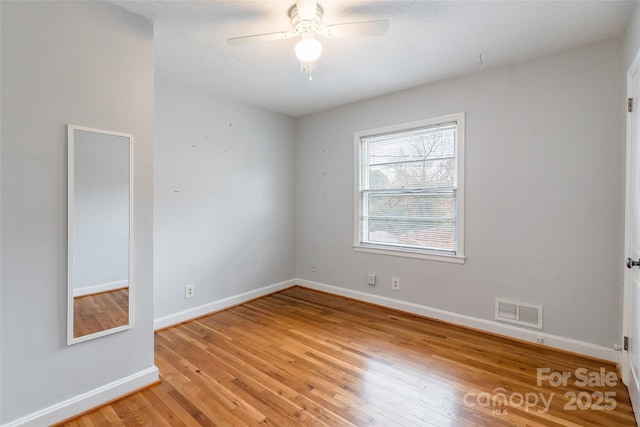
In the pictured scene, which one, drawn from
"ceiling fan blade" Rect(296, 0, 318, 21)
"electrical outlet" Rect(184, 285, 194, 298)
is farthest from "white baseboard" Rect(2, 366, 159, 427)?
"ceiling fan blade" Rect(296, 0, 318, 21)

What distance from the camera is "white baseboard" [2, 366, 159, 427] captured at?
1.71m

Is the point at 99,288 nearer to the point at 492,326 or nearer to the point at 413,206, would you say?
the point at 413,206

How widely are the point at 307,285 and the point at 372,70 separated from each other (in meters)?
3.00

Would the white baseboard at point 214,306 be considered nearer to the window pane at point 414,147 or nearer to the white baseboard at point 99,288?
the white baseboard at point 99,288

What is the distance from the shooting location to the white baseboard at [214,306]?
3.17 m

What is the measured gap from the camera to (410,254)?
3494 millimetres

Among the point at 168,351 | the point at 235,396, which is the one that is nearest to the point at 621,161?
the point at 235,396

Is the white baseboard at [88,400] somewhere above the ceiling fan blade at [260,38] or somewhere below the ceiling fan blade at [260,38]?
below

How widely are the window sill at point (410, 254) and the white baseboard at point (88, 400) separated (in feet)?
8.28

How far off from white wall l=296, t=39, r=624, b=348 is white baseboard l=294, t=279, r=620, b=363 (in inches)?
2.1

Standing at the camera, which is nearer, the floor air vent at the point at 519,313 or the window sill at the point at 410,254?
the floor air vent at the point at 519,313

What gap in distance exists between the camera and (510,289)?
2.87 m

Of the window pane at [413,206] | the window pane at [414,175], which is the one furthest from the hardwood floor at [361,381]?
the window pane at [414,175]

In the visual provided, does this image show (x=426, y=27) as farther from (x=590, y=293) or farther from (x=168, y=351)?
(x=168, y=351)
